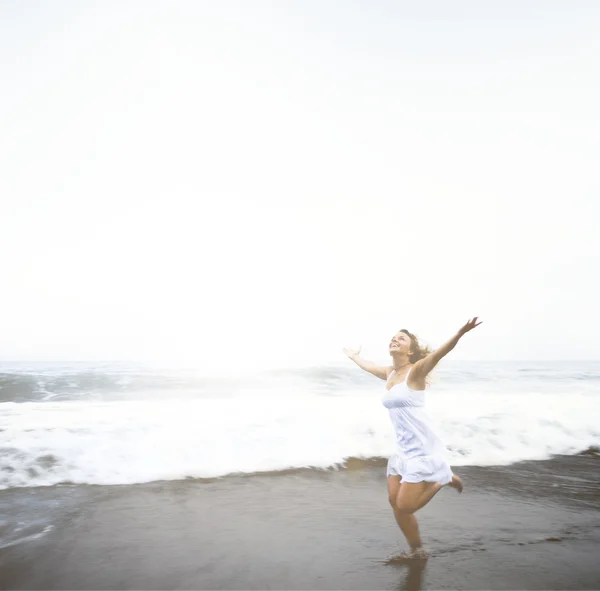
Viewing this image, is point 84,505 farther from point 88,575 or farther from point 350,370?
point 350,370

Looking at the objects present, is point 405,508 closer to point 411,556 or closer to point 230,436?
point 411,556

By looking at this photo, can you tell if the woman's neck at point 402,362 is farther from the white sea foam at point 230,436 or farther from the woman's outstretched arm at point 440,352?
the white sea foam at point 230,436

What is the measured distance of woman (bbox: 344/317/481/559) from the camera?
413cm

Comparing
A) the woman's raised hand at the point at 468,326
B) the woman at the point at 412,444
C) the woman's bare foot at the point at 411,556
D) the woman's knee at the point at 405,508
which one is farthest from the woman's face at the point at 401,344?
the woman's bare foot at the point at 411,556

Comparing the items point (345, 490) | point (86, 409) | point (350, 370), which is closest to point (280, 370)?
point (350, 370)

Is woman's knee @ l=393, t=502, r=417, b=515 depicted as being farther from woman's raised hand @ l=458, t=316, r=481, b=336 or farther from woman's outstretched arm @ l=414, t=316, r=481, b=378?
woman's raised hand @ l=458, t=316, r=481, b=336

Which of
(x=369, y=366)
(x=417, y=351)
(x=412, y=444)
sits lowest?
(x=412, y=444)

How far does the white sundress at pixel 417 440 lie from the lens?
164 inches

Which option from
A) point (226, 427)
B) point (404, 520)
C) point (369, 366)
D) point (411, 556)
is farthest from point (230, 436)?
point (404, 520)

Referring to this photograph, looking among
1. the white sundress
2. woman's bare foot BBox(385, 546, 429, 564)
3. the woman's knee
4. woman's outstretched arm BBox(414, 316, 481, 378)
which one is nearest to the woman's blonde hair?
the white sundress

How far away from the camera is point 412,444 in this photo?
4.25 meters

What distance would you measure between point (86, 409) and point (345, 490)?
8.03m

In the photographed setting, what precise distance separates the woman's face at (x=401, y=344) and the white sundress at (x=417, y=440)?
0.67ft

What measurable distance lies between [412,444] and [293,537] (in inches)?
72.4
